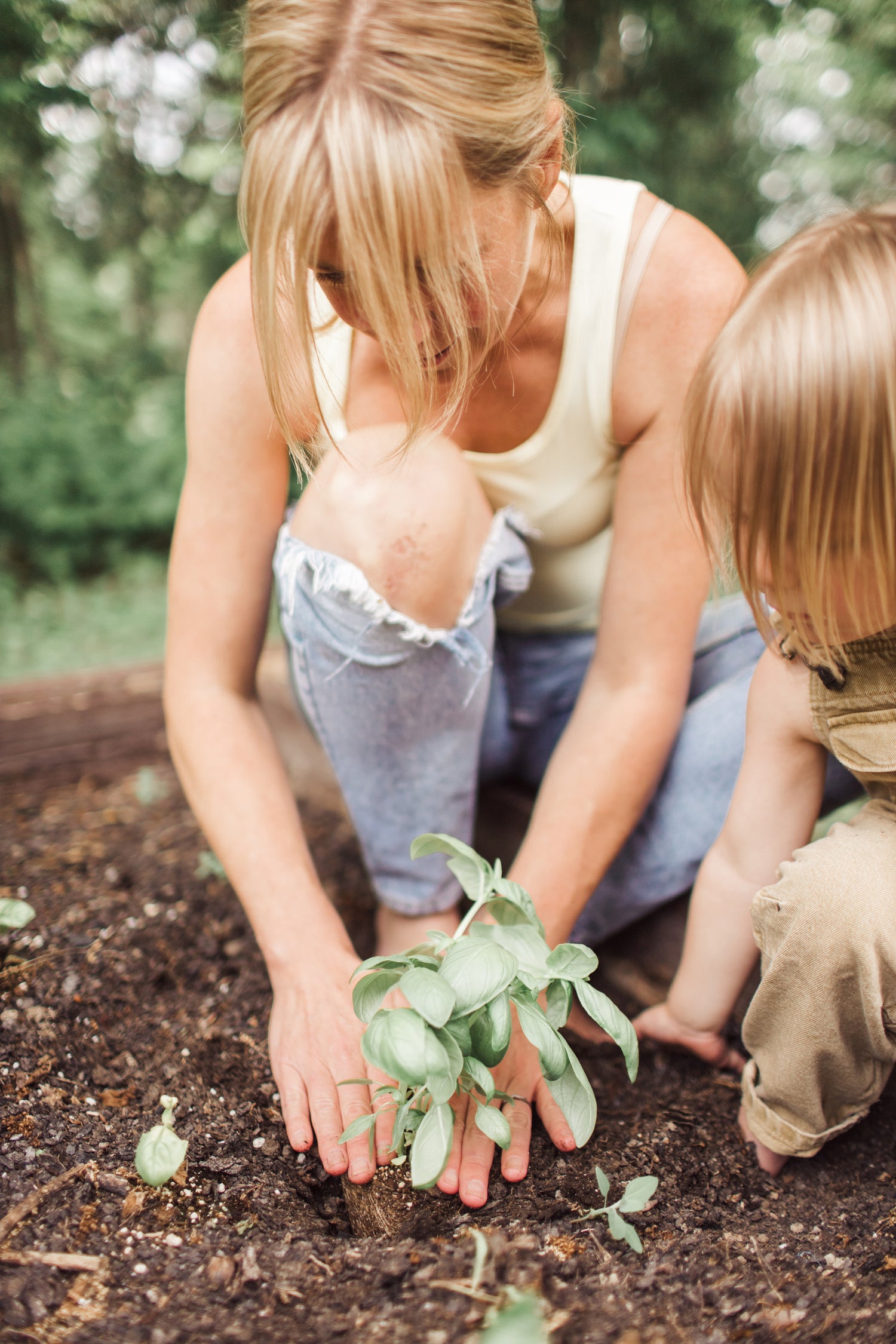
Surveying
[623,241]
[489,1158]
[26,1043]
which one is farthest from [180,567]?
[489,1158]

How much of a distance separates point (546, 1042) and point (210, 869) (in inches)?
37.1

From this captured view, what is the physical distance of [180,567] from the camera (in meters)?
1.38

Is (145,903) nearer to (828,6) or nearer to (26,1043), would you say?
(26,1043)

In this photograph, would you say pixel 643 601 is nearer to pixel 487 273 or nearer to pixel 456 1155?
pixel 487 273

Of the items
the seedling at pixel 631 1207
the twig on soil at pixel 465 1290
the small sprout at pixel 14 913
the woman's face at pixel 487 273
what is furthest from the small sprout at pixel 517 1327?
the woman's face at pixel 487 273

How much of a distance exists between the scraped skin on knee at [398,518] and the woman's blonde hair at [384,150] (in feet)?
0.74

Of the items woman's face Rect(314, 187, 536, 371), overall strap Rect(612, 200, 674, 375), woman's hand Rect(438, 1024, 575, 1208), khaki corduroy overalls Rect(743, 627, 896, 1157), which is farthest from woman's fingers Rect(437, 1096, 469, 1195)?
overall strap Rect(612, 200, 674, 375)

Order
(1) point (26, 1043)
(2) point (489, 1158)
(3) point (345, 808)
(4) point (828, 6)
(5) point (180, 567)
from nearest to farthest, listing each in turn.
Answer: (2) point (489, 1158)
(1) point (26, 1043)
(5) point (180, 567)
(3) point (345, 808)
(4) point (828, 6)

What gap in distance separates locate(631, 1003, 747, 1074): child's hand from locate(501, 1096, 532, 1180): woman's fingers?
28 cm

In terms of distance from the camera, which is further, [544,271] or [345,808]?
[345,808]

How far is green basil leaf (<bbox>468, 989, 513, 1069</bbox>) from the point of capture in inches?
34.4

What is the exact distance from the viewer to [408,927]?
148cm

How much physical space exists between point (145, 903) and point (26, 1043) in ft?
1.34

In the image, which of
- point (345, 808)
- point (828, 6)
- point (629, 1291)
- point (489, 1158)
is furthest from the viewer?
point (828, 6)
